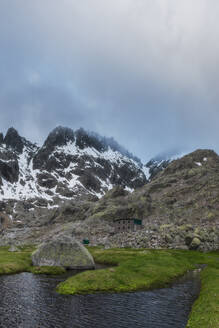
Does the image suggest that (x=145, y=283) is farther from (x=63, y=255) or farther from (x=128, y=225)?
(x=128, y=225)

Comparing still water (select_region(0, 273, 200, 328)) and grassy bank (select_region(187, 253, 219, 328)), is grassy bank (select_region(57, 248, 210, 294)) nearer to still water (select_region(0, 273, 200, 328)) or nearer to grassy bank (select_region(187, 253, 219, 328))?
still water (select_region(0, 273, 200, 328))

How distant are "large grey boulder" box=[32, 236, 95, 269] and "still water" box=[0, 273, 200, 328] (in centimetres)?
1389

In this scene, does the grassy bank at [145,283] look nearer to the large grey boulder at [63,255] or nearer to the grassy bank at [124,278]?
the grassy bank at [124,278]

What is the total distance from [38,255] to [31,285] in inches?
646

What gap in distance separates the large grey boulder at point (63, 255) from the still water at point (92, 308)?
13.9 m

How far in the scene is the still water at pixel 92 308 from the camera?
24.1m

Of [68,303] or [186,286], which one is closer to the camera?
[68,303]

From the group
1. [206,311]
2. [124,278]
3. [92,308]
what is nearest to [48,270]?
[124,278]

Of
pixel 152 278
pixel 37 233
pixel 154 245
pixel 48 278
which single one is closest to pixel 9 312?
pixel 48 278

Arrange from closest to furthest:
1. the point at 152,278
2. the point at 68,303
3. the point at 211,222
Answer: the point at 68,303
the point at 152,278
the point at 211,222

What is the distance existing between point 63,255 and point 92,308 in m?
26.5

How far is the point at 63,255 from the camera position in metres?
53.4

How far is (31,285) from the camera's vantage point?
3900cm

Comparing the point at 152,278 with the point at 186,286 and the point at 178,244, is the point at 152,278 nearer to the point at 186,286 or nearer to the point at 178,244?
the point at 186,286
